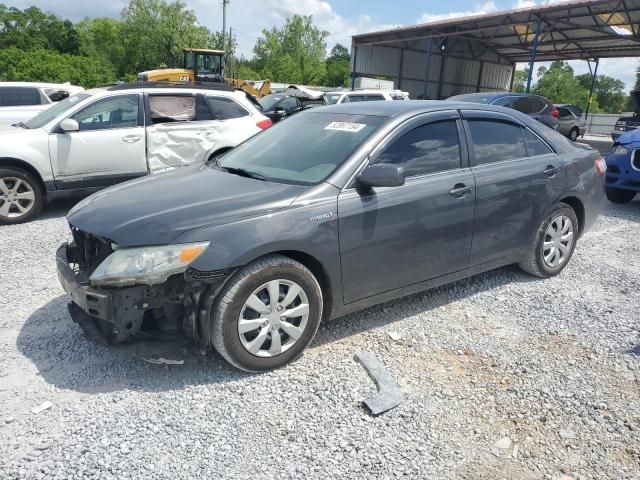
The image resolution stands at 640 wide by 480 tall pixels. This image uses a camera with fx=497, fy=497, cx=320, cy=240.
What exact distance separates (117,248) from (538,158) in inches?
139

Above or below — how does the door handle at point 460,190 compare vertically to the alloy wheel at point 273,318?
above

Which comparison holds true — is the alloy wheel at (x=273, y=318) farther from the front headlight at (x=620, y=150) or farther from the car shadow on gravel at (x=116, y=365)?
the front headlight at (x=620, y=150)

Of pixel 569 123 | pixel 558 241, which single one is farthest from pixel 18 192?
pixel 569 123

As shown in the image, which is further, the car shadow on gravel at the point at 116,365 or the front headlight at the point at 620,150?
the front headlight at the point at 620,150

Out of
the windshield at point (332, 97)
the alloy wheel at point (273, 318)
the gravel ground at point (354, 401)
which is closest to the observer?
the gravel ground at point (354, 401)

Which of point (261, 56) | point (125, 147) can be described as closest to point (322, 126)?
point (125, 147)

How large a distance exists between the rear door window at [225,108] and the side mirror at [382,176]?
488cm

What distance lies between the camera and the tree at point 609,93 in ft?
293

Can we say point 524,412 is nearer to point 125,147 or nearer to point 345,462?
point 345,462

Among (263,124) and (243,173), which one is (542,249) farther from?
(263,124)

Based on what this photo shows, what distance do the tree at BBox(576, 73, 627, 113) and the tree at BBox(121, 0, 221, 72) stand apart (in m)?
A: 67.5

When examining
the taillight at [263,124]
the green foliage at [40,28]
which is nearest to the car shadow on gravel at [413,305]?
the taillight at [263,124]

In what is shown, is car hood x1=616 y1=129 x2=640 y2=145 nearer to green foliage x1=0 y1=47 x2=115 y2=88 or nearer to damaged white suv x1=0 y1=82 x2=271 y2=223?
damaged white suv x1=0 y1=82 x2=271 y2=223

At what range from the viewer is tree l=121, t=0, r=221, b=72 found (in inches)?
2242
